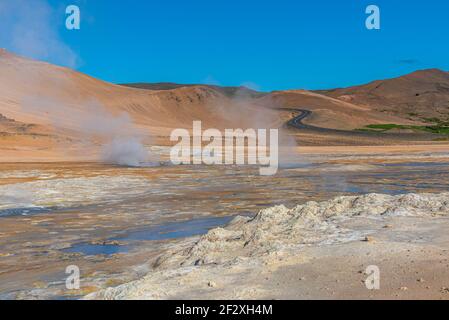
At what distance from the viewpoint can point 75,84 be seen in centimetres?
8694

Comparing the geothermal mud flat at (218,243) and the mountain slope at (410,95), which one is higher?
the mountain slope at (410,95)

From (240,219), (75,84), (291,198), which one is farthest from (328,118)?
(240,219)

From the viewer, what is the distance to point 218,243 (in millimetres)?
8234

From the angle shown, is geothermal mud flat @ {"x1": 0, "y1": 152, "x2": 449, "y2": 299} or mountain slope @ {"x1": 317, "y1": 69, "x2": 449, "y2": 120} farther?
mountain slope @ {"x1": 317, "y1": 69, "x2": 449, "y2": 120}

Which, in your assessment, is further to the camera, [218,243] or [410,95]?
[410,95]

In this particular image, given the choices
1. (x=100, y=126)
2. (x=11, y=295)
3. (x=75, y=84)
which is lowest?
(x=11, y=295)

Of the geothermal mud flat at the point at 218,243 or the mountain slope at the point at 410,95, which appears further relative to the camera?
the mountain slope at the point at 410,95

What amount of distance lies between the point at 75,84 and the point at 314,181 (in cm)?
7203

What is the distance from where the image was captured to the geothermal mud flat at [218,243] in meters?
6.14

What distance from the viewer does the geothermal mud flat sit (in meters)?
6.14

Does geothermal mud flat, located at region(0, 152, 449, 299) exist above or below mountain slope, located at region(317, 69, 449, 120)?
below
